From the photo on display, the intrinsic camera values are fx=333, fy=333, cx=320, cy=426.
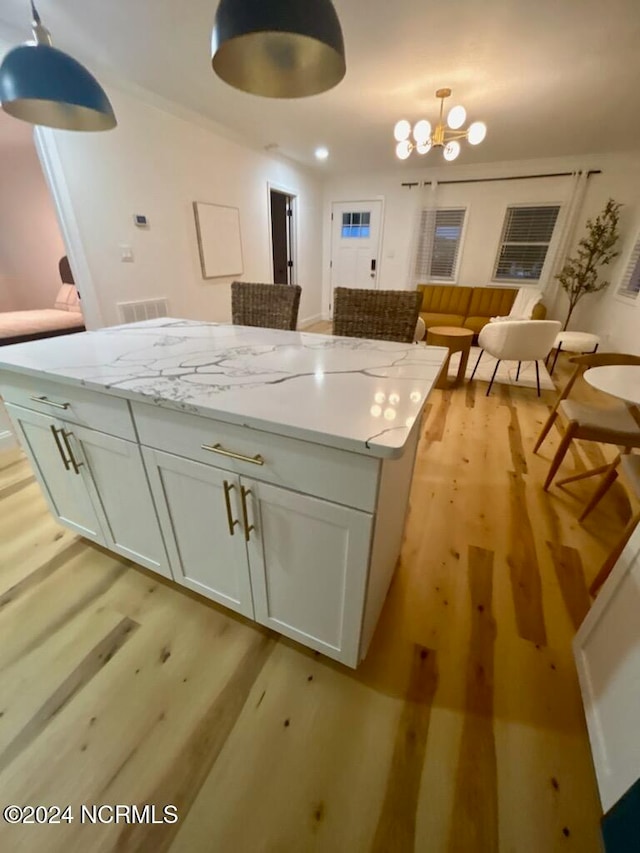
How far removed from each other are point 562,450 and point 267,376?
68.7 inches

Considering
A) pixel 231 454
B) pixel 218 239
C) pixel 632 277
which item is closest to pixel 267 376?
pixel 231 454

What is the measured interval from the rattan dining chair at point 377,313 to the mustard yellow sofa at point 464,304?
3.42 m

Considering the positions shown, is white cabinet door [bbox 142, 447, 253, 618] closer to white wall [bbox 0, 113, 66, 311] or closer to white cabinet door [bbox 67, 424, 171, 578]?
white cabinet door [bbox 67, 424, 171, 578]

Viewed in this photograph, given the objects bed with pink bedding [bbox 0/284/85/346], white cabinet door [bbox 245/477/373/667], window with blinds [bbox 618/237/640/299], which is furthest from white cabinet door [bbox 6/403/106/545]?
window with blinds [bbox 618/237/640/299]

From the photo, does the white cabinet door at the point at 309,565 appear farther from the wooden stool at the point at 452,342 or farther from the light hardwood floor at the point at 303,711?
the wooden stool at the point at 452,342

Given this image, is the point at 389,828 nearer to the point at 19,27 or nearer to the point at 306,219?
the point at 19,27

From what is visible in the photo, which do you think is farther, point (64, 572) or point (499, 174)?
point (499, 174)

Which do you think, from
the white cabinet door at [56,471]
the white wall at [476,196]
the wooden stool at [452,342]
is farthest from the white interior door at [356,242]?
the white cabinet door at [56,471]

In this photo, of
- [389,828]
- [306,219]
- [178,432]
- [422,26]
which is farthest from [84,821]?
[306,219]

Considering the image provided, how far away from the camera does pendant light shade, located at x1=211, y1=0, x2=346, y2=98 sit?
29.2 inches

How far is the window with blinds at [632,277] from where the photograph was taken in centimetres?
399

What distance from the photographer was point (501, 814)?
2.80 ft

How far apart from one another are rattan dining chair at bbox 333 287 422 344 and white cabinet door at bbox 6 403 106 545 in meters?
1.39

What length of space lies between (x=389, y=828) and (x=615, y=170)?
671 cm
